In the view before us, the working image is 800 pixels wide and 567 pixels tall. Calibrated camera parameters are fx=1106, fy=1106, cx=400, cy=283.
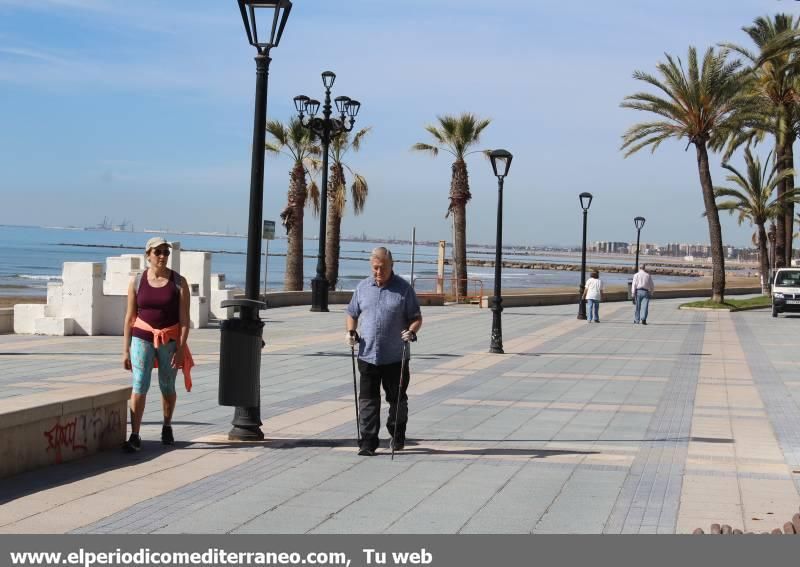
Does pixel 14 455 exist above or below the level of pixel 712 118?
below

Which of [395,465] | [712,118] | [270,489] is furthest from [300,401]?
[712,118]

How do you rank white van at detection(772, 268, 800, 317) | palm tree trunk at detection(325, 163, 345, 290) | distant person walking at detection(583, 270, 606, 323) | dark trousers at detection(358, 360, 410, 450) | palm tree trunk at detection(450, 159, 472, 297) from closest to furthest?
dark trousers at detection(358, 360, 410, 450) → distant person walking at detection(583, 270, 606, 323) → white van at detection(772, 268, 800, 317) → palm tree trunk at detection(325, 163, 345, 290) → palm tree trunk at detection(450, 159, 472, 297)

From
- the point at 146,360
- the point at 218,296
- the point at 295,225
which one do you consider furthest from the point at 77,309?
the point at 295,225

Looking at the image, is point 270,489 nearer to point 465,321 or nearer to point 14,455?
point 14,455

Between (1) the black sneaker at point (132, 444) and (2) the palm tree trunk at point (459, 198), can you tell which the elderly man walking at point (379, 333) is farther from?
(2) the palm tree trunk at point (459, 198)

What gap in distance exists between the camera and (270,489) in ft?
23.1

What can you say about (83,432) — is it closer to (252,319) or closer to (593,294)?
(252,319)

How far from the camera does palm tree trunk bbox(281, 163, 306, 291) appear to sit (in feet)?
130

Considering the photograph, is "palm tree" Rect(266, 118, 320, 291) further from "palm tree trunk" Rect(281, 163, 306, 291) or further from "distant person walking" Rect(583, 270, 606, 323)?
"distant person walking" Rect(583, 270, 606, 323)

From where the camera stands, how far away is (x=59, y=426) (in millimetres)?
7672

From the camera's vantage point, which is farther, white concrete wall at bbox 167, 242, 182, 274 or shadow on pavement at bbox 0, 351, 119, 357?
white concrete wall at bbox 167, 242, 182, 274

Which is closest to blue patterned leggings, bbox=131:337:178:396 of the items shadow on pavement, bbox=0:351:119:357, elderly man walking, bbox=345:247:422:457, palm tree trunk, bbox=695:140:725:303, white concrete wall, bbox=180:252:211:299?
elderly man walking, bbox=345:247:422:457

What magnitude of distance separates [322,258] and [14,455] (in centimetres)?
2267

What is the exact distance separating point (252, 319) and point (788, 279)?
30.1m
